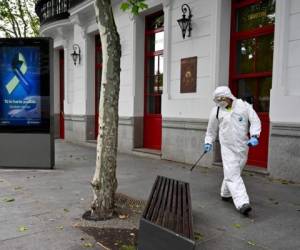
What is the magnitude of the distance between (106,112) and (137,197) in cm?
170

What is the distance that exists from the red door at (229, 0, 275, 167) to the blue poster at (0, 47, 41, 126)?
4248mm

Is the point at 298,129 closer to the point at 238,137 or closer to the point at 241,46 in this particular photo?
the point at 238,137

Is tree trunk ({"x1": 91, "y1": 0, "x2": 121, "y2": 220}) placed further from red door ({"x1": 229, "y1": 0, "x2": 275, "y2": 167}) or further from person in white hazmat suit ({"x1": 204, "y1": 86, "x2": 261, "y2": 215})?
red door ({"x1": 229, "y1": 0, "x2": 275, "y2": 167})

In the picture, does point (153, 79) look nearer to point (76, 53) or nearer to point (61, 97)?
point (76, 53)

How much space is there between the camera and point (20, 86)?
747 centimetres

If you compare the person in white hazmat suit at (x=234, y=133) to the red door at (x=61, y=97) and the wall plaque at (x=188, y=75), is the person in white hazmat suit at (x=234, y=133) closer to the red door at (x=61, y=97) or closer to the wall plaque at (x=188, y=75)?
the wall plaque at (x=188, y=75)

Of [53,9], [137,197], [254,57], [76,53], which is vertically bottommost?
[137,197]

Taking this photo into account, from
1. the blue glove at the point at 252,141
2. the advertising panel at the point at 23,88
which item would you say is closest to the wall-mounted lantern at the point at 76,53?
the advertising panel at the point at 23,88

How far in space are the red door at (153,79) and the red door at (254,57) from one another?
8.41 ft

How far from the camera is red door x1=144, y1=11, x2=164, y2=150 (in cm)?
981

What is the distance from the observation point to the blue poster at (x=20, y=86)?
24.4 ft

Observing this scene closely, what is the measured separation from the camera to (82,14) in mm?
12609

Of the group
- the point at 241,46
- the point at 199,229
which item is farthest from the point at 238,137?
the point at 241,46

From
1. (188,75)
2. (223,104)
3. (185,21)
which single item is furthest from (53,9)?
(223,104)
